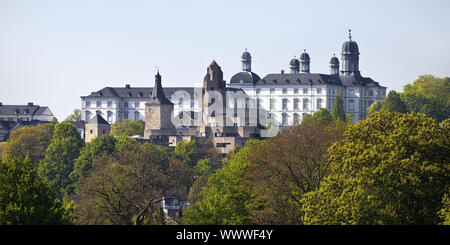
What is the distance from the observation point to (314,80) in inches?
6791

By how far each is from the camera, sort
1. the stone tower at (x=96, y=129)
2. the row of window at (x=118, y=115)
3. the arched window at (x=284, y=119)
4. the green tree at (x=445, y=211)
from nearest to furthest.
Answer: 1. the green tree at (x=445, y=211)
2. the stone tower at (x=96, y=129)
3. the arched window at (x=284, y=119)
4. the row of window at (x=118, y=115)

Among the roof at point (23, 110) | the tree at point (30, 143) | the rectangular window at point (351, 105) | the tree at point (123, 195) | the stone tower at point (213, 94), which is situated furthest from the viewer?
the roof at point (23, 110)

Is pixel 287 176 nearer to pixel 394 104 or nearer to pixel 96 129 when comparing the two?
pixel 394 104

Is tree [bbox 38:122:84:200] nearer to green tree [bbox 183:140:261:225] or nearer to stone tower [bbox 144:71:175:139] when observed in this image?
stone tower [bbox 144:71:175:139]

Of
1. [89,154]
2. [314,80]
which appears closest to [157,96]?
[89,154]

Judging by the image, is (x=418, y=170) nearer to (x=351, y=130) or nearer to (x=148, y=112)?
(x=351, y=130)

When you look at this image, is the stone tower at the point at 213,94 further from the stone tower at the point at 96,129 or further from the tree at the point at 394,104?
the tree at the point at 394,104

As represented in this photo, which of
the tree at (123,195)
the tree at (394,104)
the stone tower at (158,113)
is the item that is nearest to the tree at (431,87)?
the tree at (394,104)

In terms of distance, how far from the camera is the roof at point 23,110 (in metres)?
187

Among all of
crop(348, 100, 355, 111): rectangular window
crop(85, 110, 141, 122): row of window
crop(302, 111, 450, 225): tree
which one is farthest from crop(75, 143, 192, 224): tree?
crop(85, 110, 141, 122): row of window

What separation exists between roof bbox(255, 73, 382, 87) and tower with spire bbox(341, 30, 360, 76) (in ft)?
5.86

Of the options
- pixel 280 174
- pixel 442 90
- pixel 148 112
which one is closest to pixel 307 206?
pixel 280 174

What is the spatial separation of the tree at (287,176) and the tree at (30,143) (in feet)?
218

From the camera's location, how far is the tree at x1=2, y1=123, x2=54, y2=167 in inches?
4658
